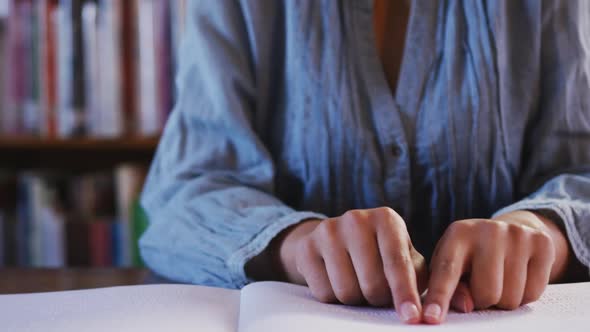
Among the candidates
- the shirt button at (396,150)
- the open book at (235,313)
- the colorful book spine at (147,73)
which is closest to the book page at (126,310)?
the open book at (235,313)

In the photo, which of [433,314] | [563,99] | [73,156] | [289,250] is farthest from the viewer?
[73,156]

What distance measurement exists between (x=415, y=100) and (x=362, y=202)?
11 cm

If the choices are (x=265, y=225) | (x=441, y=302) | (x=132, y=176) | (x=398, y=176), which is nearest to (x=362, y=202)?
(x=398, y=176)

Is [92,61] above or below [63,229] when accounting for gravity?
above

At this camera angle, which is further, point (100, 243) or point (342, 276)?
Result: point (100, 243)

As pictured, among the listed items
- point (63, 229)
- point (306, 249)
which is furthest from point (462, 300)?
point (63, 229)

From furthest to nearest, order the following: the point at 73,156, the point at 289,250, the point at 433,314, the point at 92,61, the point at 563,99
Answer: the point at 73,156, the point at 92,61, the point at 563,99, the point at 289,250, the point at 433,314

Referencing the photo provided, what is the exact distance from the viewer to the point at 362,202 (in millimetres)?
638

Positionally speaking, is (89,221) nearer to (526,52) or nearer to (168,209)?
(168,209)

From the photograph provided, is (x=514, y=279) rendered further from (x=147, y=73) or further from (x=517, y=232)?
(x=147, y=73)

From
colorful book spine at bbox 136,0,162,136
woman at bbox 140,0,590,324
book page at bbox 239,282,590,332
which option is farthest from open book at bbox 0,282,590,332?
colorful book spine at bbox 136,0,162,136

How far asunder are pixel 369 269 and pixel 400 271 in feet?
0.07

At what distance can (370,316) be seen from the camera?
39 cm

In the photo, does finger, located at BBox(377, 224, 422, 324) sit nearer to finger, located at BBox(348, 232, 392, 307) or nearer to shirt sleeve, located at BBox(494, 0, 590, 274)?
finger, located at BBox(348, 232, 392, 307)
